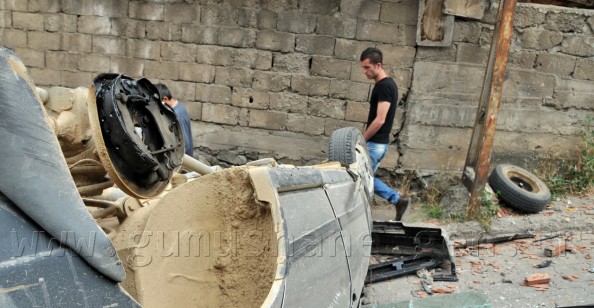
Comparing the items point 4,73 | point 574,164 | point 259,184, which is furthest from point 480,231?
point 4,73

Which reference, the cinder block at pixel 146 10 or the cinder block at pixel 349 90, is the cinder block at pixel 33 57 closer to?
the cinder block at pixel 146 10

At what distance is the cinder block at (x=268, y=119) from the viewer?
659 cm

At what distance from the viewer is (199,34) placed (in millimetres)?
6500

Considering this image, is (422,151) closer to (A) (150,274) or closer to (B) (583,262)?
(B) (583,262)

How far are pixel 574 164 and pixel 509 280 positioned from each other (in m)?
2.71

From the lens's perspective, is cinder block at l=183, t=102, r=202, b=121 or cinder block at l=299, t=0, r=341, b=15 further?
cinder block at l=183, t=102, r=202, b=121

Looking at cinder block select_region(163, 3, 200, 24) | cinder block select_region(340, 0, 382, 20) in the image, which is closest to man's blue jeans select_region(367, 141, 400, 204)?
cinder block select_region(340, 0, 382, 20)

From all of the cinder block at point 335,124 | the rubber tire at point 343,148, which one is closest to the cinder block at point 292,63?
the cinder block at point 335,124

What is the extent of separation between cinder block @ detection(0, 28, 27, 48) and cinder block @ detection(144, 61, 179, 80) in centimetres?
174

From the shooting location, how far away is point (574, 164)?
6.33 m

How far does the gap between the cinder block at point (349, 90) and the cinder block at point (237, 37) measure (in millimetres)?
1186

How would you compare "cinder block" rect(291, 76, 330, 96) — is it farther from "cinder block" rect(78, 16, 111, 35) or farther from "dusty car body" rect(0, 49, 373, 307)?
"dusty car body" rect(0, 49, 373, 307)

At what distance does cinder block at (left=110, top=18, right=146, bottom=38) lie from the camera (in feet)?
21.5

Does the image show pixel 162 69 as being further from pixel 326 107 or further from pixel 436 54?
pixel 436 54
